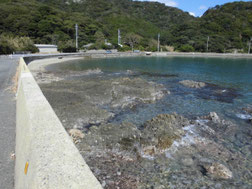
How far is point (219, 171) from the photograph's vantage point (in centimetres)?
647

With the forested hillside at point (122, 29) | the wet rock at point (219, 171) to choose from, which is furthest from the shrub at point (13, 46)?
the wet rock at point (219, 171)

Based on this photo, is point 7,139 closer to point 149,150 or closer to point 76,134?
point 76,134

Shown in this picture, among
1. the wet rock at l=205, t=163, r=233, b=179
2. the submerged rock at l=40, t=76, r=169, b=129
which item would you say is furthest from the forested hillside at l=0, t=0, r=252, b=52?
the wet rock at l=205, t=163, r=233, b=179

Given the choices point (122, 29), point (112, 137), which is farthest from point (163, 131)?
point (122, 29)

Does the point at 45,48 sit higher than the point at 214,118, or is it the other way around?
the point at 45,48

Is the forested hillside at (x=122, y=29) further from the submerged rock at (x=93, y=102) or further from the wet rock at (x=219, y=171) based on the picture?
the wet rock at (x=219, y=171)

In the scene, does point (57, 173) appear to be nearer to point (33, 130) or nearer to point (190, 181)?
point (33, 130)

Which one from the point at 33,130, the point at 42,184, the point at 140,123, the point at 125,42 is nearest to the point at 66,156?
the point at 42,184

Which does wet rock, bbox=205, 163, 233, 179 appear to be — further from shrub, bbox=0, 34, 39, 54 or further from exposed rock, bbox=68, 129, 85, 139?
shrub, bbox=0, 34, 39, 54

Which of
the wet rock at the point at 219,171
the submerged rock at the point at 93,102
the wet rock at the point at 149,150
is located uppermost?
the submerged rock at the point at 93,102

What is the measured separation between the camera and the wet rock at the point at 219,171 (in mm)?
6352

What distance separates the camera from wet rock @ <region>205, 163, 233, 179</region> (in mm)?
6352

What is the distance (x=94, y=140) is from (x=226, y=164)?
210 inches

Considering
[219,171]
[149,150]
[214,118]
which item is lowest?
[219,171]
